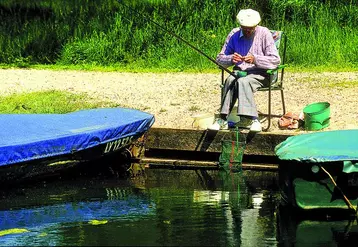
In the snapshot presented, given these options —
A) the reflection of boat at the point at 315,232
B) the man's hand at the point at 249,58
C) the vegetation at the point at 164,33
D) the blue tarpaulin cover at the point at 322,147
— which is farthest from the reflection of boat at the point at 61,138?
the vegetation at the point at 164,33

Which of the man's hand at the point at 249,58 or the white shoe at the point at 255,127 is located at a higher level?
the man's hand at the point at 249,58

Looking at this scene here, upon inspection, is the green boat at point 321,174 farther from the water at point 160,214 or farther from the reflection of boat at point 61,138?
the reflection of boat at point 61,138

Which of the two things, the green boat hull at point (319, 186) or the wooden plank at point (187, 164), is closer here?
the green boat hull at point (319, 186)

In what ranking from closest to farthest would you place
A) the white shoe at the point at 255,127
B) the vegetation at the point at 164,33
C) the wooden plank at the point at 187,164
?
the white shoe at the point at 255,127
the wooden plank at the point at 187,164
the vegetation at the point at 164,33

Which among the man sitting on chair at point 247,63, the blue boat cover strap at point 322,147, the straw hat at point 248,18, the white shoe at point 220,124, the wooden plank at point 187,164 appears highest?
the straw hat at point 248,18

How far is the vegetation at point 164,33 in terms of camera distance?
1509 cm

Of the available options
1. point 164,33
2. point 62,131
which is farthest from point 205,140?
point 164,33

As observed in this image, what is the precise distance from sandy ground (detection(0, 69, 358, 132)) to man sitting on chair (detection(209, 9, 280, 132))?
65 centimetres

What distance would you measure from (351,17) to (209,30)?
231 cm

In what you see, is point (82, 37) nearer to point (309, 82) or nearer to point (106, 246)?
point (309, 82)

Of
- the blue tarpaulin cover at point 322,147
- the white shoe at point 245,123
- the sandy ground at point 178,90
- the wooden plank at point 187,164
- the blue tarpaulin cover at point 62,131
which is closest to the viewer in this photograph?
the blue tarpaulin cover at point 322,147

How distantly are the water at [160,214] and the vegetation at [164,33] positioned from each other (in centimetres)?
481

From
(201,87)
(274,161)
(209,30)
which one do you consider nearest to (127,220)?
(274,161)

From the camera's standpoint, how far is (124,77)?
14.5 metres
